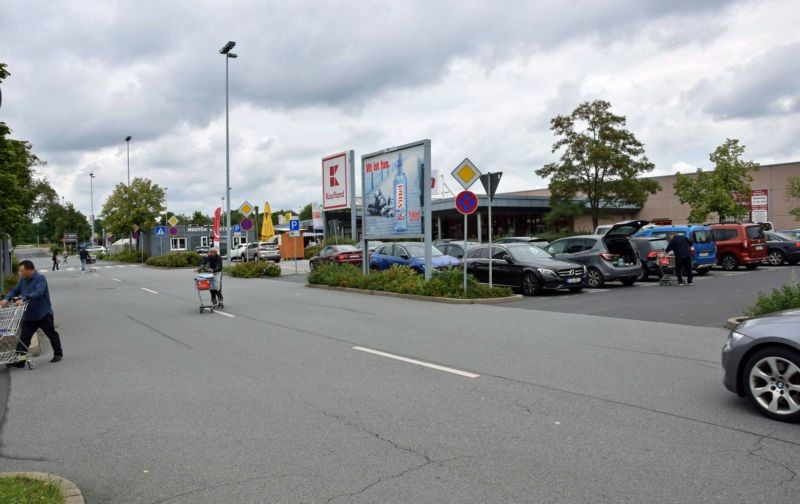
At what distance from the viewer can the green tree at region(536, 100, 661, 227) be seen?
35.2 metres

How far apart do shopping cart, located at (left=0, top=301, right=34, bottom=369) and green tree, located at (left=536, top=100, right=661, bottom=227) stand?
31558 mm

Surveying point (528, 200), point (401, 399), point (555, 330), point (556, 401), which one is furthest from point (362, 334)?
point (528, 200)

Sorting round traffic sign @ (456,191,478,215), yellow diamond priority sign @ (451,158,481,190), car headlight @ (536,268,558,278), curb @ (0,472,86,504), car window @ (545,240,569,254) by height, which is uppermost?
yellow diamond priority sign @ (451,158,481,190)

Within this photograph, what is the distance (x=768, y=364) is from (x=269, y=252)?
42003mm

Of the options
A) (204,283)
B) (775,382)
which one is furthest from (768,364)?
(204,283)

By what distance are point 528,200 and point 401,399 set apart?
45.1m

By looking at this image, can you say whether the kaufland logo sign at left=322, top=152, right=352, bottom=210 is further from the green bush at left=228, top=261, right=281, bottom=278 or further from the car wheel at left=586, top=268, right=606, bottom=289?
the car wheel at left=586, top=268, right=606, bottom=289

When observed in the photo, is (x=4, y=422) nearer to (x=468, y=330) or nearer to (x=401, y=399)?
(x=401, y=399)

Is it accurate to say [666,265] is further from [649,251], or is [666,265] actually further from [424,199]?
[424,199]

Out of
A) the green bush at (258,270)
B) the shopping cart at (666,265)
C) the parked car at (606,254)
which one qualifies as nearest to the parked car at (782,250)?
the shopping cart at (666,265)

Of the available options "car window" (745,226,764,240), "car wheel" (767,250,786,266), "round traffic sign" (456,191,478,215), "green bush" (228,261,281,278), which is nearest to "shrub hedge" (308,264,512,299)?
"round traffic sign" (456,191,478,215)

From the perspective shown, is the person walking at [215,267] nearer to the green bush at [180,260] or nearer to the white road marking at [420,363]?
the white road marking at [420,363]

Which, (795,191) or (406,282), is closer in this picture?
(406,282)

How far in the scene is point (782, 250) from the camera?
2606 cm
